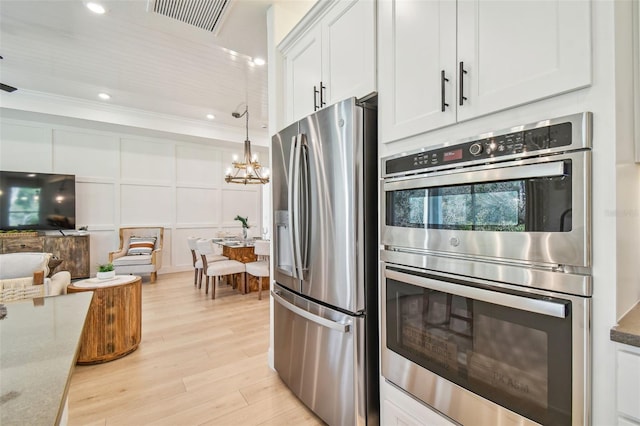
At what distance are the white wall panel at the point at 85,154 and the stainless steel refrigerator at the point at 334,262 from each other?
17.9 feet

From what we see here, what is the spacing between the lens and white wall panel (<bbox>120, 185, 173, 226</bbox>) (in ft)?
19.6

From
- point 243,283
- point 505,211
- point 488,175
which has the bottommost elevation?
point 243,283

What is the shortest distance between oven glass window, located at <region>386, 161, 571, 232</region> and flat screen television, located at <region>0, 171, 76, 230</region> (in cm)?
613

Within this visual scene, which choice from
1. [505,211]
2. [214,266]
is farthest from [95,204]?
[505,211]

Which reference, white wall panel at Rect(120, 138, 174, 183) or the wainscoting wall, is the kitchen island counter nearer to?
the wainscoting wall

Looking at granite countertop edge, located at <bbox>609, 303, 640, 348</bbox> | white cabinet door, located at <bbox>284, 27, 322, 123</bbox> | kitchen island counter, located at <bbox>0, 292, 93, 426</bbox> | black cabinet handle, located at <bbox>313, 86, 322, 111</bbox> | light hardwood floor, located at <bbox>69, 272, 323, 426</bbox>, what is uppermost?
white cabinet door, located at <bbox>284, 27, 322, 123</bbox>

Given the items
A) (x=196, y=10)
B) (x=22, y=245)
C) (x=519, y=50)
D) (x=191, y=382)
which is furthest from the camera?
(x=22, y=245)

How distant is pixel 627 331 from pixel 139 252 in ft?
20.5

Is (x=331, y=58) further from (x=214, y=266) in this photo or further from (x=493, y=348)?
(x=214, y=266)

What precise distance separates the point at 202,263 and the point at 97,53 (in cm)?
304

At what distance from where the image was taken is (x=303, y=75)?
2078mm

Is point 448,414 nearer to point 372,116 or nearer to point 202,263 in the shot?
point 372,116

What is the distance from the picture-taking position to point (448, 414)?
3.77 ft

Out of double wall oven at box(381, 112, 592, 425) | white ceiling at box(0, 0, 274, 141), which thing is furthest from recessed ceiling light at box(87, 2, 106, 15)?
double wall oven at box(381, 112, 592, 425)
